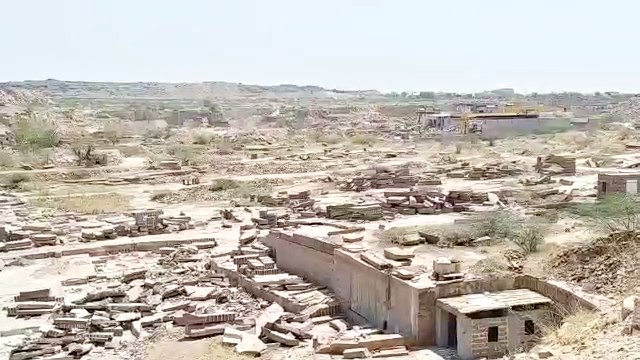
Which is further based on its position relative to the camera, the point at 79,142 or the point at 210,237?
the point at 79,142

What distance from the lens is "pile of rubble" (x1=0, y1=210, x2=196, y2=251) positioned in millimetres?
20891

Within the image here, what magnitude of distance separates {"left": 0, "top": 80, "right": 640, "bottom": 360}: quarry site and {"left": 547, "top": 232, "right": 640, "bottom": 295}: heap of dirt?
0.10 feet

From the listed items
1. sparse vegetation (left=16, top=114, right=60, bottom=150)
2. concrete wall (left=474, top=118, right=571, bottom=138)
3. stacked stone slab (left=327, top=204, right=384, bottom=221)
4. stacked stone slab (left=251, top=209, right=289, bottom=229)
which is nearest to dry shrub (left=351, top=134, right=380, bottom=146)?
concrete wall (left=474, top=118, right=571, bottom=138)

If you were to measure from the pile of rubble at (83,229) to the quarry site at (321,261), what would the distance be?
0.22ft

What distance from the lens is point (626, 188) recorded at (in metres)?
21.0

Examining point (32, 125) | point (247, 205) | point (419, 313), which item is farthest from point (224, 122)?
point (419, 313)

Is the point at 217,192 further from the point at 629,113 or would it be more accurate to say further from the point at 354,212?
the point at 629,113

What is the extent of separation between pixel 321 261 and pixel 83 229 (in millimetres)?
10507

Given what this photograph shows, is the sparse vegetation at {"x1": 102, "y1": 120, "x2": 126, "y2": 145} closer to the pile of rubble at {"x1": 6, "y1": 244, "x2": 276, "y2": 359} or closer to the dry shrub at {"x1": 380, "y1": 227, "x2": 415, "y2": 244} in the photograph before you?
the pile of rubble at {"x1": 6, "y1": 244, "x2": 276, "y2": 359}

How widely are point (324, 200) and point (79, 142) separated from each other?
25.3 meters

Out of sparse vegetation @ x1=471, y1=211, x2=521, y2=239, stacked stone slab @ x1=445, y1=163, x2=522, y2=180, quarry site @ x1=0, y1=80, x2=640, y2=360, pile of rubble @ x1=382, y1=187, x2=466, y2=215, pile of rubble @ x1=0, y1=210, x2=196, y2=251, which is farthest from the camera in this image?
stacked stone slab @ x1=445, y1=163, x2=522, y2=180

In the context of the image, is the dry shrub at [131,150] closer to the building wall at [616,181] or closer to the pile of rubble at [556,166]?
the pile of rubble at [556,166]

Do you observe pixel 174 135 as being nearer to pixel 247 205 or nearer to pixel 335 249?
pixel 247 205

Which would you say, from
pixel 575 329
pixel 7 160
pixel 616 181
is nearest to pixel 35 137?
pixel 7 160
